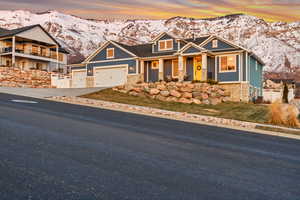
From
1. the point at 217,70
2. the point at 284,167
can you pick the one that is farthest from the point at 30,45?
the point at 284,167

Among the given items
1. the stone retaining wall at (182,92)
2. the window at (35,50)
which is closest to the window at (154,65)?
the stone retaining wall at (182,92)

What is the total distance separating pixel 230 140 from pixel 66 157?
6.14 metres

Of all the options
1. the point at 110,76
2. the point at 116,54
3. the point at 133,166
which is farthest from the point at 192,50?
the point at 133,166

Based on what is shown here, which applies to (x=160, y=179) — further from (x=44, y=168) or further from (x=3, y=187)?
(x=3, y=187)

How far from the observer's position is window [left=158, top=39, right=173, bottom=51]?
3477 centimetres

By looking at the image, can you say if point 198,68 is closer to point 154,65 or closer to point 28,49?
point 154,65

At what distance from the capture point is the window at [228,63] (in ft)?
99.7

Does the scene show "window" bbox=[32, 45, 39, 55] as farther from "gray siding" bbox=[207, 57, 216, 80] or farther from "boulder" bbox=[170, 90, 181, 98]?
"boulder" bbox=[170, 90, 181, 98]

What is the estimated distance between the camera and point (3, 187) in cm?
415

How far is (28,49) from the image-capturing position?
50875 millimetres

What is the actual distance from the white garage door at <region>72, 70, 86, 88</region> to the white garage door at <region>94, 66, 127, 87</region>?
2.82 meters

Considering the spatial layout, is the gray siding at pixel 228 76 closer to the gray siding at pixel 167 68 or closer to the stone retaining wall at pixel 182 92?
the stone retaining wall at pixel 182 92

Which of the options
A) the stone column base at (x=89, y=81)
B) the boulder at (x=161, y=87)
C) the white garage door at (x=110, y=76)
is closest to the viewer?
the boulder at (x=161, y=87)

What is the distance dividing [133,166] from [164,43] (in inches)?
1215
